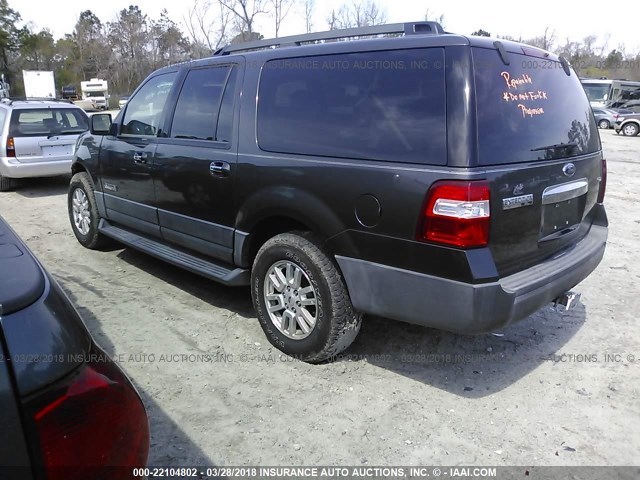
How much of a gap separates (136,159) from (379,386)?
3.04 metres

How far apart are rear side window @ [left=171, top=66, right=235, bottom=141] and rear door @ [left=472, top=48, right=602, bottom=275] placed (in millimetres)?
1949

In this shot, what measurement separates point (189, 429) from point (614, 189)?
32.0 ft

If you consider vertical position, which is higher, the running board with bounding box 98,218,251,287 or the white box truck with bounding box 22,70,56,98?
the white box truck with bounding box 22,70,56,98

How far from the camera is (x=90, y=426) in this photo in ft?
4.20

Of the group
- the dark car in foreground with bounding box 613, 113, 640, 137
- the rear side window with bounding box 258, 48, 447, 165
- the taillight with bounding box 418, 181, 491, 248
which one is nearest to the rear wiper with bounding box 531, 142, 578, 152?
the taillight with bounding box 418, 181, 491, 248

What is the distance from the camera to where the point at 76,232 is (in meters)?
5.98

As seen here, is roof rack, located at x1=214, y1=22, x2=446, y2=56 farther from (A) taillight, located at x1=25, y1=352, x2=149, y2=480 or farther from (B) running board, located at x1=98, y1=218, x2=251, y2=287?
(A) taillight, located at x1=25, y1=352, x2=149, y2=480

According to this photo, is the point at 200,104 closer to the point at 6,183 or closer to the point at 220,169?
the point at 220,169

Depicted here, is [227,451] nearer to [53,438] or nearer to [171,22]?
[53,438]

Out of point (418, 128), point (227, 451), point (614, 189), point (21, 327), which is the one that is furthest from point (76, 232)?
point (614, 189)

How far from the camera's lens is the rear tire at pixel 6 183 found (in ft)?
30.1

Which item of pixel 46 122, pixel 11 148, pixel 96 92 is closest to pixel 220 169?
pixel 11 148

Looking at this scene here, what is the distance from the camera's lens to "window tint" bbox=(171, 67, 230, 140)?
3857mm

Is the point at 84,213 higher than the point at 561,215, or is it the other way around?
the point at 561,215
